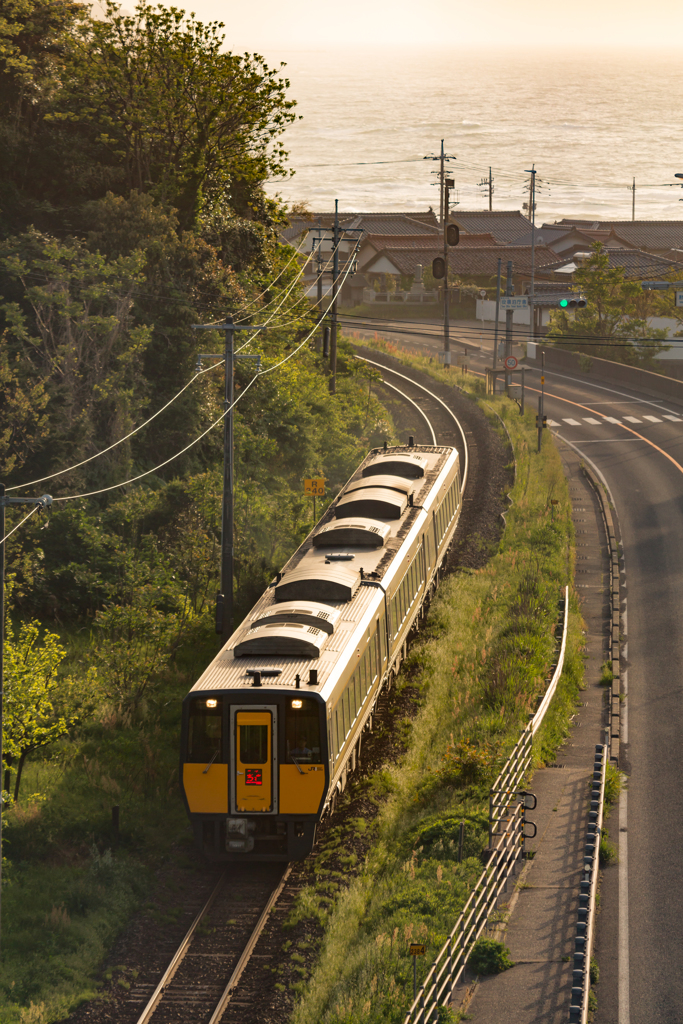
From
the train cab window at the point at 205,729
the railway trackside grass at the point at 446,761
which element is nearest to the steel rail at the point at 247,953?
the railway trackside grass at the point at 446,761

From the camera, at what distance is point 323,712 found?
1681 cm

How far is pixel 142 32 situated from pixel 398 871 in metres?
33.5

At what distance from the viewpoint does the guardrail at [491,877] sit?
44.4 ft

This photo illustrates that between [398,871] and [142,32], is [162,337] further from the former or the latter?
[398,871]

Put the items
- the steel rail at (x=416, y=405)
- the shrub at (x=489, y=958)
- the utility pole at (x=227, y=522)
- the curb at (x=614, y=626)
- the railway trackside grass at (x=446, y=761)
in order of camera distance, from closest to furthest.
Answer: the shrub at (x=489, y=958) → the railway trackside grass at (x=446, y=761) → the curb at (x=614, y=626) → the utility pole at (x=227, y=522) → the steel rail at (x=416, y=405)

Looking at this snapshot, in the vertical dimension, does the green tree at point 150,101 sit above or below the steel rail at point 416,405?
above

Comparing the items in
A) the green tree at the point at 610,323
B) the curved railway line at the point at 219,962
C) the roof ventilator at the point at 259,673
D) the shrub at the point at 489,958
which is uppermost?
the green tree at the point at 610,323

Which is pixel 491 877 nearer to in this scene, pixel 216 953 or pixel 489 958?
pixel 489 958

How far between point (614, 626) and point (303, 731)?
14.9 meters

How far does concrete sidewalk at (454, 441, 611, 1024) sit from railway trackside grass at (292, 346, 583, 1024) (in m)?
0.55

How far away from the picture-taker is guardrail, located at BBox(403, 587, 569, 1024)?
1354cm

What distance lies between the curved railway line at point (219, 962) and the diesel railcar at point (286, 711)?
675 mm

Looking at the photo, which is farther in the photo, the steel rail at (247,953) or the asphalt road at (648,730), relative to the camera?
the asphalt road at (648,730)

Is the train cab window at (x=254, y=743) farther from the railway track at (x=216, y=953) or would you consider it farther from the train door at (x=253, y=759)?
the railway track at (x=216, y=953)
